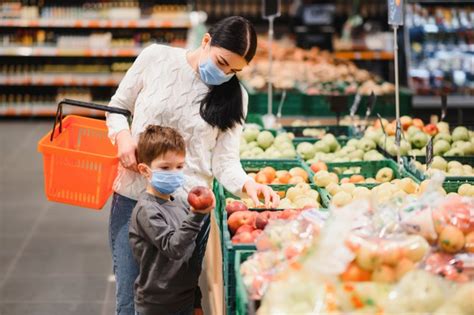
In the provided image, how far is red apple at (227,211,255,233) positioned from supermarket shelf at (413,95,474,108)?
223 inches

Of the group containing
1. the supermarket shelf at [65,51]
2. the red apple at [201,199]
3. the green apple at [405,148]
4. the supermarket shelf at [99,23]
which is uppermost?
the supermarket shelf at [99,23]

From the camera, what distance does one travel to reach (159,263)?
9.48ft

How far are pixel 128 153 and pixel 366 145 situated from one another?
2.18 meters

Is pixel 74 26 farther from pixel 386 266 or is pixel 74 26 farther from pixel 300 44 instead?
pixel 386 266

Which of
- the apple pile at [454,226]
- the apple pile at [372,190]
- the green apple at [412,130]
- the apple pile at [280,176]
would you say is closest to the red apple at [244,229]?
the apple pile at [372,190]

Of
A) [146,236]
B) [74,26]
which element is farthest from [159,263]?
[74,26]

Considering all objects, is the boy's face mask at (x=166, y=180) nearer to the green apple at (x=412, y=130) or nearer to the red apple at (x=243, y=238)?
the red apple at (x=243, y=238)

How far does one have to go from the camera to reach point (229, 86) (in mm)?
3180

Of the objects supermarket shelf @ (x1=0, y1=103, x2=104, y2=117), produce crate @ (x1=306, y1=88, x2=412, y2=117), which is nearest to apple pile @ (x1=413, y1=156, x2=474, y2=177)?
produce crate @ (x1=306, y1=88, x2=412, y2=117)

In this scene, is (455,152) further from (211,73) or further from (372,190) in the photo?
(211,73)

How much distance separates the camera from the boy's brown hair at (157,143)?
2814mm

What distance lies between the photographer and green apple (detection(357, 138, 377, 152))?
4816 millimetres

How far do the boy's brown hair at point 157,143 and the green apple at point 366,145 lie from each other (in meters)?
2.16

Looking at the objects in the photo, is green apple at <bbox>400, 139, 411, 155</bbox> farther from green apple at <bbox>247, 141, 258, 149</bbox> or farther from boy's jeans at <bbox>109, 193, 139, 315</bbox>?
boy's jeans at <bbox>109, 193, 139, 315</bbox>
